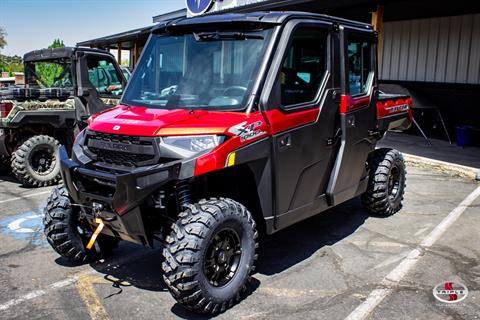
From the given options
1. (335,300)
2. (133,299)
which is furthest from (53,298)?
(335,300)

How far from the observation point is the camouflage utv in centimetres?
767

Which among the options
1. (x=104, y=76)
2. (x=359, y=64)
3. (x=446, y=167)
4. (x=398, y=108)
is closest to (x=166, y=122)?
(x=359, y=64)

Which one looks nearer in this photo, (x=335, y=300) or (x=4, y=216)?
(x=335, y=300)

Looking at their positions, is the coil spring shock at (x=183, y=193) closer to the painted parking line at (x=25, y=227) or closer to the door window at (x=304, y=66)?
the door window at (x=304, y=66)

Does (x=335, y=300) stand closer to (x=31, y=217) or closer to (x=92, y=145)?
(x=92, y=145)

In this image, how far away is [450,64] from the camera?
12.8 metres

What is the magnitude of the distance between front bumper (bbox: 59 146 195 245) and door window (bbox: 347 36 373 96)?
233 centimetres

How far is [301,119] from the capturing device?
420 centimetres

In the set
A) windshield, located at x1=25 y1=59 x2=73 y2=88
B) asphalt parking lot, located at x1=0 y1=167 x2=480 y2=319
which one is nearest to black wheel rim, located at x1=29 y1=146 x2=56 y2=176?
windshield, located at x1=25 y1=59 x2=73 y2=88

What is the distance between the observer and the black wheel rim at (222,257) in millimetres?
3649

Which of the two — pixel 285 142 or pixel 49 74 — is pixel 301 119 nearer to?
pixel 285 142

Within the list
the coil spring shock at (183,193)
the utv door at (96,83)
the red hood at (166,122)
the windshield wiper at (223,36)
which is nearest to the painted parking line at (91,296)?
the coil spring shock at (183,193)

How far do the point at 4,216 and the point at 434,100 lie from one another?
11174mm

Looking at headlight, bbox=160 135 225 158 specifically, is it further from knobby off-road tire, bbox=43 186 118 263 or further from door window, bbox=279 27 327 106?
knobby off-road tire, bbox=43 186 118 263
